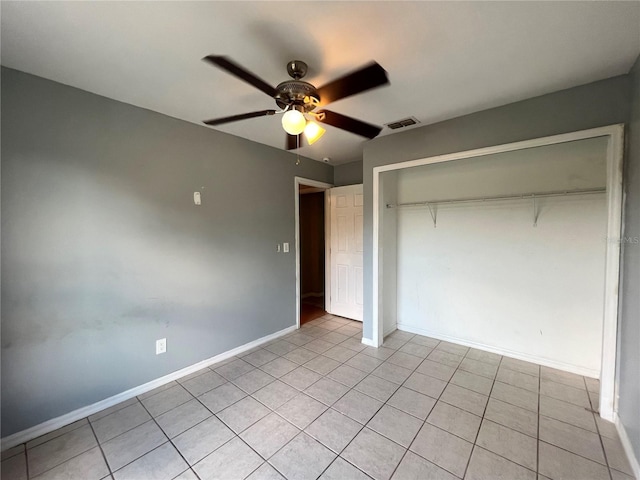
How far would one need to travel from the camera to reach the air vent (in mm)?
2492

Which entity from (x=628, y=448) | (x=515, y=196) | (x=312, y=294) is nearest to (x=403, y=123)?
(x=515, y=196)

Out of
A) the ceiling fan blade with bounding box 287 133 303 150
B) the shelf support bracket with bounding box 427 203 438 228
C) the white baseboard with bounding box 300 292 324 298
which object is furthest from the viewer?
the white baseboard with bounding box 300 292 324 298

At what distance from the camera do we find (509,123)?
2221 millimetres

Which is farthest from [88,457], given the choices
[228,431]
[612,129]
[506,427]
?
[612,129]

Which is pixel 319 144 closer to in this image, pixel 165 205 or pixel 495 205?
pixel 165 205

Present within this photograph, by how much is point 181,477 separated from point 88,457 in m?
0.67

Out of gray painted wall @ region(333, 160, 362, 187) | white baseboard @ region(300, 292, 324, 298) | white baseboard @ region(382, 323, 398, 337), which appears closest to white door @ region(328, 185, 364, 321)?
gray painted wall @ region(333, 160, 362, 187)

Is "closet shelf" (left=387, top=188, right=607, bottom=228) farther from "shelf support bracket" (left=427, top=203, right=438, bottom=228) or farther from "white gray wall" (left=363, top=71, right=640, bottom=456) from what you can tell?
"white gray wall" (left=363, top=71, right=640, bottom=456)

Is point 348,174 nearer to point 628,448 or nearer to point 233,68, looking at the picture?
point 233,68

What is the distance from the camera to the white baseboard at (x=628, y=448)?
1462 millimetres

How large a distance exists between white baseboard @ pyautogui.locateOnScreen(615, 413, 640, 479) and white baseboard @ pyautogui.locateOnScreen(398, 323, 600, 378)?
2.37 ft

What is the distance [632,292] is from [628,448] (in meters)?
0.94

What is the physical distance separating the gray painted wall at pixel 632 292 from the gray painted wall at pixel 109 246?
3091 mm

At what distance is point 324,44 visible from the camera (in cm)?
146
